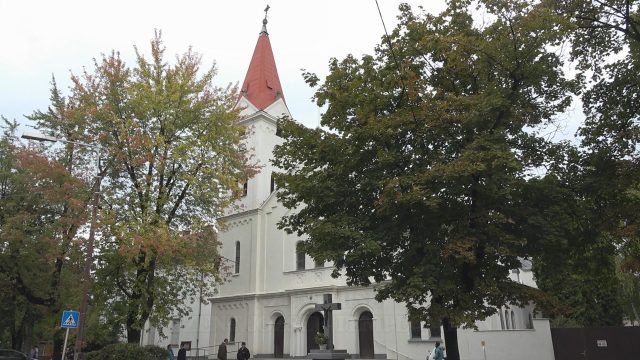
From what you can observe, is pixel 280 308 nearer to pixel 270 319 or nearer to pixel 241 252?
pixel 270 319

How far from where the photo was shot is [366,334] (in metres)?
26.5

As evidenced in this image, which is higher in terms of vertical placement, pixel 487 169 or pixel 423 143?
pixel 423 143

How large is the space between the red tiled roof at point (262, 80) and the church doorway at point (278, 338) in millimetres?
14719

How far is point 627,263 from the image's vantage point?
13398mm

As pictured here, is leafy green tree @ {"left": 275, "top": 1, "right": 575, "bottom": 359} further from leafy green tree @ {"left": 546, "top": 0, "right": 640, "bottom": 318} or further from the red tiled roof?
the red tiled roof

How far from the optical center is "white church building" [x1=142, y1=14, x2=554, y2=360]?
2259 centimetres

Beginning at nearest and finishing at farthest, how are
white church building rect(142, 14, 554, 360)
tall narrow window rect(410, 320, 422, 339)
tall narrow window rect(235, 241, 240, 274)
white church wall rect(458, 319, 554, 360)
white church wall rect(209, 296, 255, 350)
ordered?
white church wall rect(458, 319, 554, 360), white church building rect(142, 14, 554, 360), tall narrow window rect(410, 320, 422, 339), white church wall rect(209, 296, 255, 350), tall narrow window rect(235, 241, 240, 274)

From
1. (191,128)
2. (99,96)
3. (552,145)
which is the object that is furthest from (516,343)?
(99,96)

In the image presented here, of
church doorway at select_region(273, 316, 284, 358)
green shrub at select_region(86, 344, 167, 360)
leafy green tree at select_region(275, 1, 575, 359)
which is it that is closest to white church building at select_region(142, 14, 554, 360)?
church doorway at select_region(273, 316, 284, 358)

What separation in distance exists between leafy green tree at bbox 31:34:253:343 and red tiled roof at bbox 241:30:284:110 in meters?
13.7

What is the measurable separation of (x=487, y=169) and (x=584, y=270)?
5.46 meters

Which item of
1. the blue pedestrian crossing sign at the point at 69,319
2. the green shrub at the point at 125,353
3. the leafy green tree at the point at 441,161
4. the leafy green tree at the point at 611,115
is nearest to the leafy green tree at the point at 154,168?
Answer: the green shrub at the point at 125,353

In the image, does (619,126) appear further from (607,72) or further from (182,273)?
(182,273)

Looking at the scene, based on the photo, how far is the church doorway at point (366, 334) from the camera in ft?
85.9
